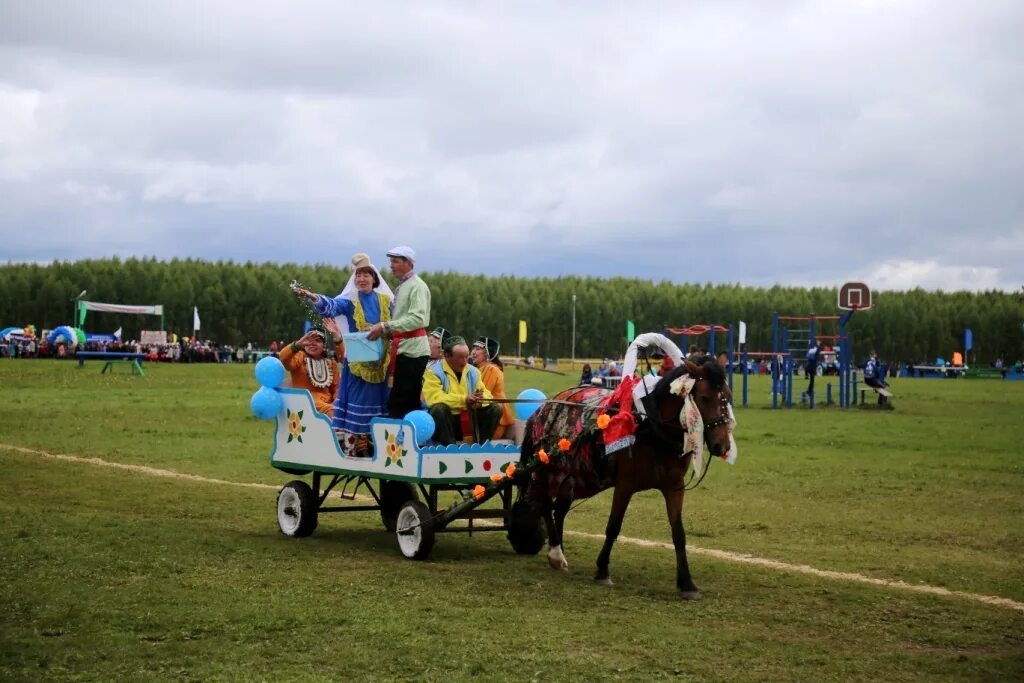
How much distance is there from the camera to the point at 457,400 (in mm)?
12305

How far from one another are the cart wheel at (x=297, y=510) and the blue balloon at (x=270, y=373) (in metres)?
0.99

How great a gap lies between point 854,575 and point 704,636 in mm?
3188

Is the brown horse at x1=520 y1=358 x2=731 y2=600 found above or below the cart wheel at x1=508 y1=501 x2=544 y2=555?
above

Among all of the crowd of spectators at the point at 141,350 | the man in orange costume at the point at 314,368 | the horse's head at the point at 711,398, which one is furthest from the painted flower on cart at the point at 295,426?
the crowd of spectators at the point at 141,350

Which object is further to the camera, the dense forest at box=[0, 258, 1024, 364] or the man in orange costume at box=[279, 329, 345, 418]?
the dense forest at box=[0, 258, 1024, 364]

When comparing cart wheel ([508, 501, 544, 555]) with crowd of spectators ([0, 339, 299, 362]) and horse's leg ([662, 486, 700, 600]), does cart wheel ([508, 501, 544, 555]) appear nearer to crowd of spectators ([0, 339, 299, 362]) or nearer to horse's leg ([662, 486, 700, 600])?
horse's leg ([662, 486, 700, 600])

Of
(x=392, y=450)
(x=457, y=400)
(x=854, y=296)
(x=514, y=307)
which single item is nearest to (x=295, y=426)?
(x=392, y=450)

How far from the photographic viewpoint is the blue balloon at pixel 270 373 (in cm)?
1295

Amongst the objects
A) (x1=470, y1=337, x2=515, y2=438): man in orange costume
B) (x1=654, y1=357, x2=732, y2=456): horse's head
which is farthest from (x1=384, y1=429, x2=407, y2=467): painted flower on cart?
(x1=654, y1=357, x2=732, y2=456): horse's head

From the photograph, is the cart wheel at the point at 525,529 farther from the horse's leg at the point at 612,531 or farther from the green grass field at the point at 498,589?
the horse's leg at the point at 612,531

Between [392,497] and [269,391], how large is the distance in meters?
1.64

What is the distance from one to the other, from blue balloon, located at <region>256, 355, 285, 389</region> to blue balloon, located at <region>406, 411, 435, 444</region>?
2.02 meters

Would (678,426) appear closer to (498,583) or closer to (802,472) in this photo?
(498,583)

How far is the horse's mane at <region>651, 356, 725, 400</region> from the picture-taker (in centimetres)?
1024
